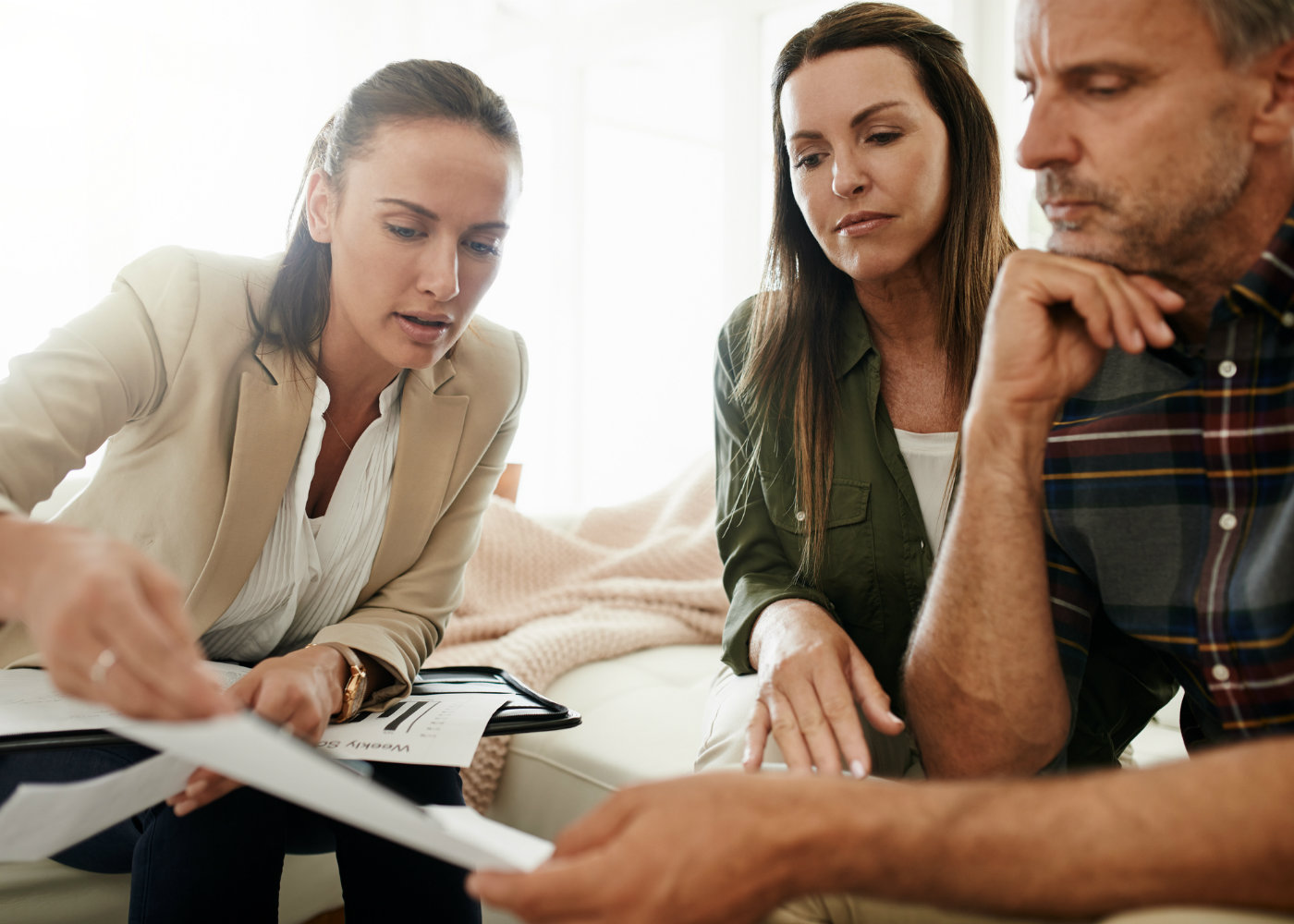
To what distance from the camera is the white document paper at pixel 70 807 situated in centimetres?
66

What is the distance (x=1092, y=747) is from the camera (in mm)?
1151

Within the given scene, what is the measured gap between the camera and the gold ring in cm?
56

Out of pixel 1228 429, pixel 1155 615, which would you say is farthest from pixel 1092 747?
pixel 1228 429

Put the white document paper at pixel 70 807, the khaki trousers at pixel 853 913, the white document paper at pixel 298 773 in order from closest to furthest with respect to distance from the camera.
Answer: the white document paper at pixel 298 773 → the white document paper at pixel 70 807 → the khaki trousers at pixel 853 913

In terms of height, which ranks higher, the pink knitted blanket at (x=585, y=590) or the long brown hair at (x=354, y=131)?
the long brown hair at (x=354, y=131)

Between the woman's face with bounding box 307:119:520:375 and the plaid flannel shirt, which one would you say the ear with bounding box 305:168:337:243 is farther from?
the plaid flannel shirt

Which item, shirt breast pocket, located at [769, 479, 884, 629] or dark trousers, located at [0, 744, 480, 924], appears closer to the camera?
dark trousers, located at [0, 744, 480, 924]

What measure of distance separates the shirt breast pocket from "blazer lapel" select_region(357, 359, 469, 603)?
0.49 m

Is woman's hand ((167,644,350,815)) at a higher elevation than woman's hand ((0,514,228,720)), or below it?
below

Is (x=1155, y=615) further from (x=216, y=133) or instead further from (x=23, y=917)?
(x=216, y=133)

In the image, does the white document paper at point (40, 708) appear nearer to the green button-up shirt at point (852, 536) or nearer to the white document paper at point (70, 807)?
the white document paper at point (70, 807)

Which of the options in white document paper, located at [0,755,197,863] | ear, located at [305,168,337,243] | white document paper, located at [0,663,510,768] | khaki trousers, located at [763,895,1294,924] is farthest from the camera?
ear, located at [305,168,337,243]

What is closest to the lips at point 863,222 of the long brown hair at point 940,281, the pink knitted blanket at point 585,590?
the long brown hair at point 940,281

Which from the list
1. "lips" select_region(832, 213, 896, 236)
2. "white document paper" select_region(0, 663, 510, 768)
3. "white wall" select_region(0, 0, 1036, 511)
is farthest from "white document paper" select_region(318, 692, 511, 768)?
"white wall" select_region(0, 0, 1036, 511)
